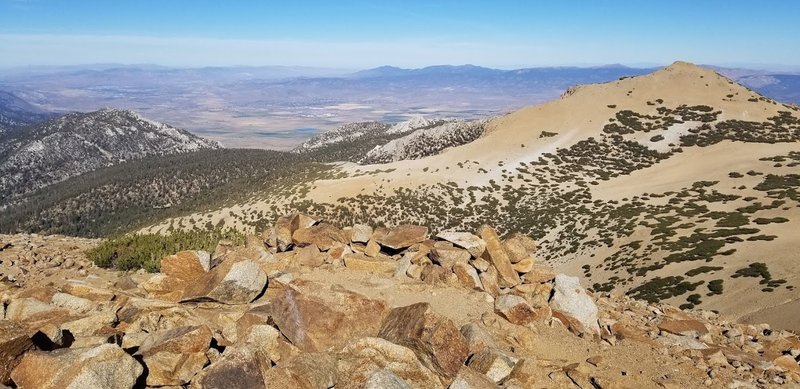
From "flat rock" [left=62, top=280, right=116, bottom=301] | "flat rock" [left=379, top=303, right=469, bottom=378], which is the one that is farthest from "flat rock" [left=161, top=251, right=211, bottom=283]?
"flat rock" [left=379, top=303, right=469, bottom=378]

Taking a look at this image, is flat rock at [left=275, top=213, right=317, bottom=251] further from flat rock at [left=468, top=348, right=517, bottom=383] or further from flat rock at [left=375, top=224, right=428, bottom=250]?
flat rock at [left=468, top=348, right=517, bottom=383]

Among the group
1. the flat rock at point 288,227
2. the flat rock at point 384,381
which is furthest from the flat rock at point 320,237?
the flat rock at point 384,381

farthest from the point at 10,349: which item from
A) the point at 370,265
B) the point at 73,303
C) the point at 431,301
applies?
the point at 370,265

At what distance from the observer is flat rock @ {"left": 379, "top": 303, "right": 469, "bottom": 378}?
35.3 ft

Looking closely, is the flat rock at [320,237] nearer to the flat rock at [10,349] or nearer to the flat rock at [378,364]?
the flat rock at [378,364]

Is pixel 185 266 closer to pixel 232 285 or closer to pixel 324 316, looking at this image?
pixel 232 285

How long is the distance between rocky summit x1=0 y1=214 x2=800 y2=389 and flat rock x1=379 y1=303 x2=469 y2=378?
0.03 meters

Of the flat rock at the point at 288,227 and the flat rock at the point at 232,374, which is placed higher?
the flat rock at the point at 232,374

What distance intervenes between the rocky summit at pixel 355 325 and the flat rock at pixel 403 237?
57 mm

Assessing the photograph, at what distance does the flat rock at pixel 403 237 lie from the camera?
1859 centimetres

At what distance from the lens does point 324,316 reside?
1190 cm

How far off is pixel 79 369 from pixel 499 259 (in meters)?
13.2

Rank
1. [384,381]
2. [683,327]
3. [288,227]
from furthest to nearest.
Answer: [288,227], [683,327], [384,381]

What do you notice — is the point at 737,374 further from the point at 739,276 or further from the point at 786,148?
the point at 786,148
